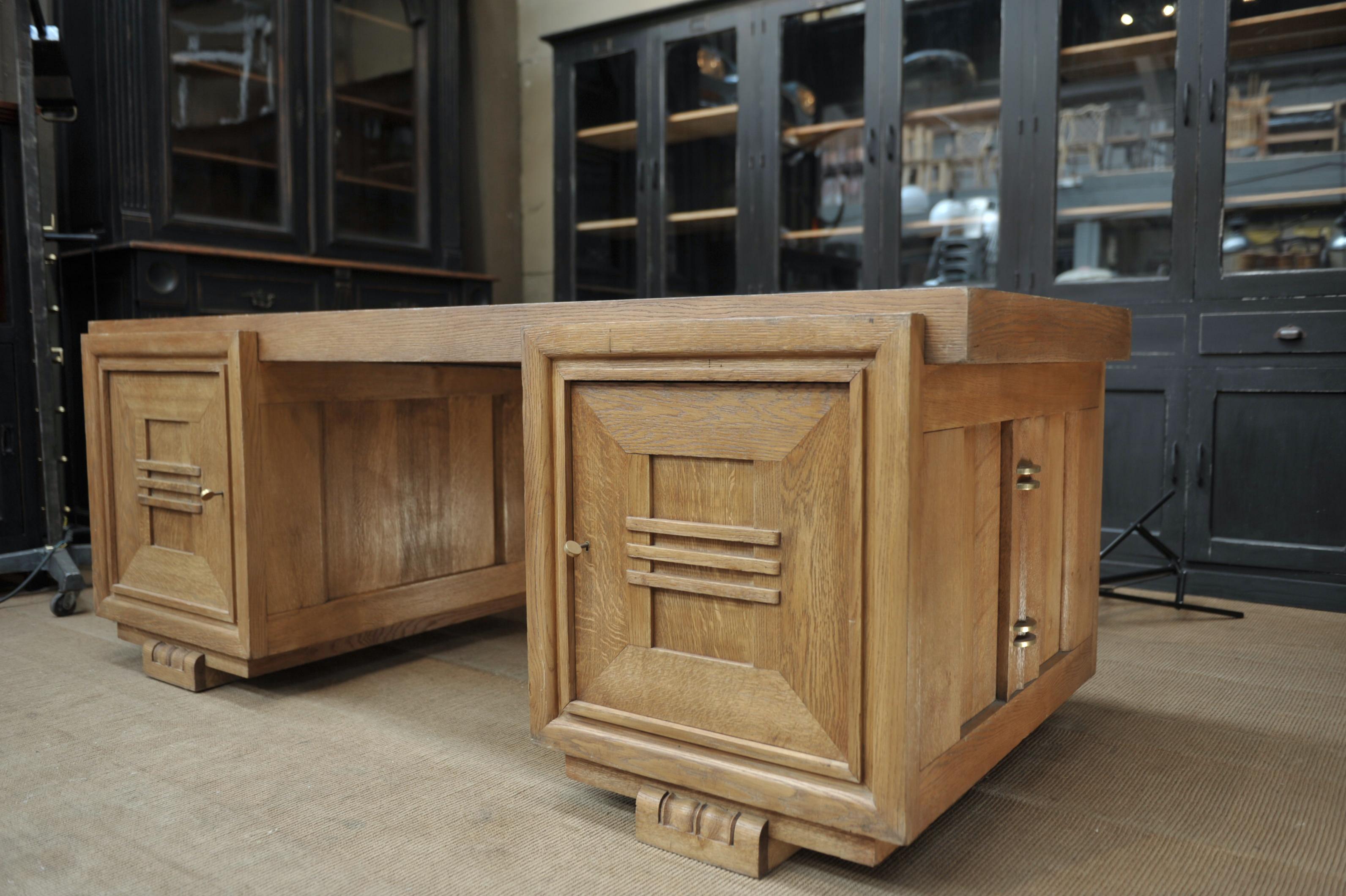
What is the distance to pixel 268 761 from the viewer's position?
4.52 ft

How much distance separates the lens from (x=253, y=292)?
9.57 ft

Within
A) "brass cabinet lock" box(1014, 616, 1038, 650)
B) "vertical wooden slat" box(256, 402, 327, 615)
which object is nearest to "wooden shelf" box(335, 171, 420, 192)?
"vertical wooden slat" box(256, 402, 327, 615)

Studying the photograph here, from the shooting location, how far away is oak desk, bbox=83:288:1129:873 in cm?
97

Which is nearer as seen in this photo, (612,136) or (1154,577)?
(1154,577)

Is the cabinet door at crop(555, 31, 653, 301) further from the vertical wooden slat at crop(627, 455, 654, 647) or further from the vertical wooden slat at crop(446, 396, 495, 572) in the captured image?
the vertical wooden slat at crop(627, 455, 654, 647)

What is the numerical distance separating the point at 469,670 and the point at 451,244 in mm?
2274

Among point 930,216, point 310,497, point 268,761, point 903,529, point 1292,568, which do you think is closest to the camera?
point 903,529

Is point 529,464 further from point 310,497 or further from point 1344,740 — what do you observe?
point 1344,740

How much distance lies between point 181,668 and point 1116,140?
254cm

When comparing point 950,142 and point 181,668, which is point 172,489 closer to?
point 181,668

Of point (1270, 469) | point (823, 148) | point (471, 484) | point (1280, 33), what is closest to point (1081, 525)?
point (471, 484)

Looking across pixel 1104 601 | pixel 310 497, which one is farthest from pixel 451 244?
pixel 1104 601

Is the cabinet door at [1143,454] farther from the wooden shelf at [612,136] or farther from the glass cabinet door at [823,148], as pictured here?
the wooden shelf at [612,136]

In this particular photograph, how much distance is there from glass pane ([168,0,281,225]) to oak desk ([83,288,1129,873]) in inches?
59.5
